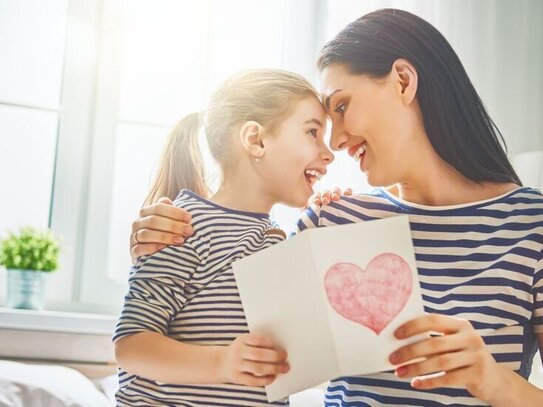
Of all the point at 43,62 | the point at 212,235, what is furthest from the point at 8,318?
the point at 212,235

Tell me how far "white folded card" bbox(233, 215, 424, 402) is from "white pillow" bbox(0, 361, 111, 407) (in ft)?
2.40

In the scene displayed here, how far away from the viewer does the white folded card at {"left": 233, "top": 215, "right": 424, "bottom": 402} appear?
963 millimetres

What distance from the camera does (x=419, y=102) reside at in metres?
1.30

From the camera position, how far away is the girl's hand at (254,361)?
1.00 metres

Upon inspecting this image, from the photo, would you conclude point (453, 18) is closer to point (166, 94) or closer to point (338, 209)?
point (166, 94)

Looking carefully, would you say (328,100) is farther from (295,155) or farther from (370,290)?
(370,290)

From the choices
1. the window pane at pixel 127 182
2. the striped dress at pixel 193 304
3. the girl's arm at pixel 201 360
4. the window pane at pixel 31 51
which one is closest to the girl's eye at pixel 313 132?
the striped dress at pixel 193 304

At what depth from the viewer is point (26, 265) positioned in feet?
7.25

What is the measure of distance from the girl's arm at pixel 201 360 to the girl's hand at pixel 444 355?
167 millimetres

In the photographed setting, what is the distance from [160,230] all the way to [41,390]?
567mm

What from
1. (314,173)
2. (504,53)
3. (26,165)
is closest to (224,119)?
(314,173)

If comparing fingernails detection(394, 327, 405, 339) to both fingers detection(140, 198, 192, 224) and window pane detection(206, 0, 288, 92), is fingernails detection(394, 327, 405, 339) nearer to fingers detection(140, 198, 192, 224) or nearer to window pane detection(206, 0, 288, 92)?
fingers detection(140, 198, 192, 224)

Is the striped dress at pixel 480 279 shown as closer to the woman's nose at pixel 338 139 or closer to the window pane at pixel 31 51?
the woman's nose at pixel 338 139

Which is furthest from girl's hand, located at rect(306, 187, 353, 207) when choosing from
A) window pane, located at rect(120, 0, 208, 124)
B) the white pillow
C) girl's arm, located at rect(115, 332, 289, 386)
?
window pane, located at rect(120, 0, 208, 124)
